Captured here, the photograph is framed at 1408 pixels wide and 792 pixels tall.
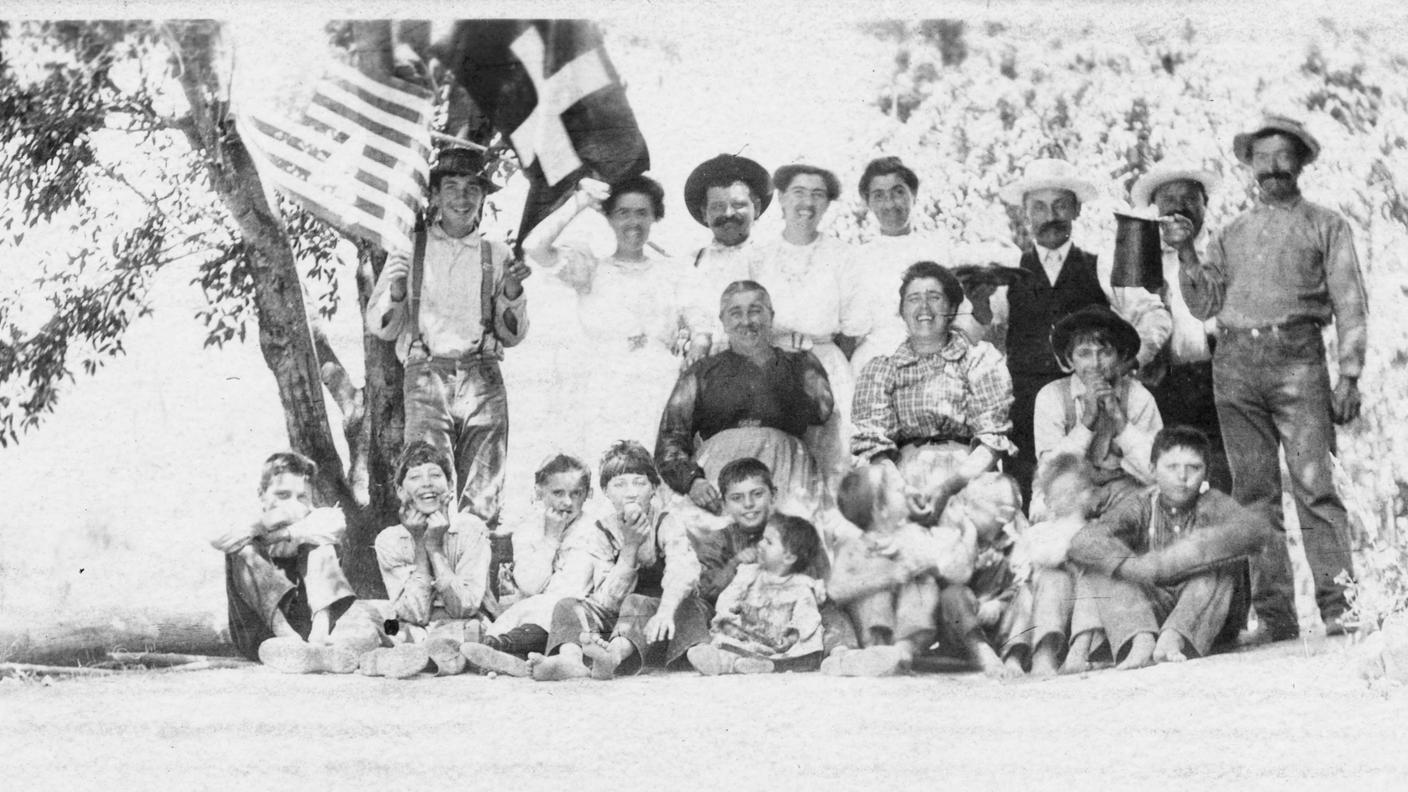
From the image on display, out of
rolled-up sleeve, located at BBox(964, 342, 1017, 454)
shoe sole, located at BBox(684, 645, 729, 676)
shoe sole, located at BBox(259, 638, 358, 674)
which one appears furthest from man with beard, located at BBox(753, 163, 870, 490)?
shoe sole, located at BBox(259, 638, 358, 674)

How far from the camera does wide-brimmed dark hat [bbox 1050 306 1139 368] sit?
21.5 ft

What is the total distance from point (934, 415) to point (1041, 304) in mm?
596

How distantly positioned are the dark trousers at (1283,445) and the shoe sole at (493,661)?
272 centimetres

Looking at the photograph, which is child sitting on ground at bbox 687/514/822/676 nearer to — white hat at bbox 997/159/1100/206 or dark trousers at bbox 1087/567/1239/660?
dark trousers at bbox 1087/567/1239/660

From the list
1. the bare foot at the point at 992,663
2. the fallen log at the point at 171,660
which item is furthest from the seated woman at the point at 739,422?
the fallen log at the point at 171,660

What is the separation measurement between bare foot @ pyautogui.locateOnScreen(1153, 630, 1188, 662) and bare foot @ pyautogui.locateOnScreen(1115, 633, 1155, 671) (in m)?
0.02

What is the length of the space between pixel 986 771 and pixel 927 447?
1.18 metres

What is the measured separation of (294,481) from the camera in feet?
21.4

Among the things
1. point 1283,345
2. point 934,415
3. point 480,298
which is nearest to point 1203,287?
point 1283,345

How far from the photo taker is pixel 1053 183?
665 cm

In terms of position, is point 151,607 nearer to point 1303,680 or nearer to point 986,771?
point 986,771

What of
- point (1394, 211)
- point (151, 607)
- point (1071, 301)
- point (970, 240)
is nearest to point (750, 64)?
point (970, 240)

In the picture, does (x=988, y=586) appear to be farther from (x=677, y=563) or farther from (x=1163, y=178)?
(x=1163, y=178)

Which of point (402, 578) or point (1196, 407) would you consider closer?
point (402, 578)
